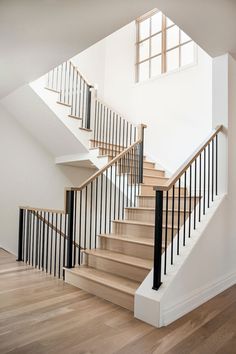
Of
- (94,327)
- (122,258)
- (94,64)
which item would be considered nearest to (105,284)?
(122,258)

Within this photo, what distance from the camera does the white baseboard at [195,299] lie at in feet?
7.41

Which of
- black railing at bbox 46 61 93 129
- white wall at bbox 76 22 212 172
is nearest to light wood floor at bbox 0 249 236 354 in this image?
white wall at bbox 76 22 212 172

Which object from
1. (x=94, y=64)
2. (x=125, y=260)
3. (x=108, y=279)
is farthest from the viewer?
(x=94, y=64)

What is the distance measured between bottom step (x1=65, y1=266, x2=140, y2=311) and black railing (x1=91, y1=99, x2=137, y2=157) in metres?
2.73

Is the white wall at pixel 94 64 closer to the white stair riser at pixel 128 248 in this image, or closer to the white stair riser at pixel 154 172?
the white stair riser at pixel 154 172

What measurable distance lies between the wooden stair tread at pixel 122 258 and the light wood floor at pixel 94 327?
47cm

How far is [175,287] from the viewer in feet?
7.72

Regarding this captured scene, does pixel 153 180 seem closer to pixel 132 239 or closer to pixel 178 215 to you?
pixel 132 239

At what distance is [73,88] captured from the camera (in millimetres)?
5527

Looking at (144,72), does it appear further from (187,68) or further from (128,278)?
(128,278)

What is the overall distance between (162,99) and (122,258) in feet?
12.6

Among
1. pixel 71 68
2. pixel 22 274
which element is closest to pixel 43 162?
pixel 71 68

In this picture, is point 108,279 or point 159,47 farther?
point 159,47

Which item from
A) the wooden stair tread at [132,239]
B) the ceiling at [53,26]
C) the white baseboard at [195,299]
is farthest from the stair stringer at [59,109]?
the white baseboard at [195,299]
